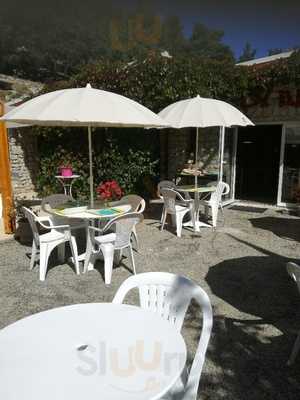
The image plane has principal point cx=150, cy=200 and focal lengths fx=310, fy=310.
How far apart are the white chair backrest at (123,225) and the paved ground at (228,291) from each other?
1.55 ft

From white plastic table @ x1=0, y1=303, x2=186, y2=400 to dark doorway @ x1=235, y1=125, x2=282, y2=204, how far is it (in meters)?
8.02

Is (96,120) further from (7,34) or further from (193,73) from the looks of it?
(7,34)

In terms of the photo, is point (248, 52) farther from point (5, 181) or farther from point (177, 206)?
point (5, 181)

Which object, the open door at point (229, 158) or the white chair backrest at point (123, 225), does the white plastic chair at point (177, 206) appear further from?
the open door at point (229, 158)

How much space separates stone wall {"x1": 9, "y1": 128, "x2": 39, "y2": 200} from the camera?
364 inches

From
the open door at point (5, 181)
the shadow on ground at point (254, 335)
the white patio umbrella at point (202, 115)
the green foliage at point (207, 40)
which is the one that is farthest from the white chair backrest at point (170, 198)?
the green foliage at point (207, 40)

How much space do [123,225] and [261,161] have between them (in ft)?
24.1

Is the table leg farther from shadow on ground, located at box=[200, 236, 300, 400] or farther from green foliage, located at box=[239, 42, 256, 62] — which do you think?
green foliage, located at box=[239, 42, 256, 62]

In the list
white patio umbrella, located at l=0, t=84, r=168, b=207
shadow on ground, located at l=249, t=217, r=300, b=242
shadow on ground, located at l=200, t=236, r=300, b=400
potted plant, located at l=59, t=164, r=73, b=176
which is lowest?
shadow on ground, located at l=249, t=217, r=300, b=242

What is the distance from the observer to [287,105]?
23.2 feet

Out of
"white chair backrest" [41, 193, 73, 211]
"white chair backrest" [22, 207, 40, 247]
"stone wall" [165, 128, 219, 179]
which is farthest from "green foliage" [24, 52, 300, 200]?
"white chair backrest" [22, 207, 40, 247]

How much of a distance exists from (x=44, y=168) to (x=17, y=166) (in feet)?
5.41

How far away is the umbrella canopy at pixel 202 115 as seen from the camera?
4.88 m

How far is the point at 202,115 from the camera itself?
4.93 m
